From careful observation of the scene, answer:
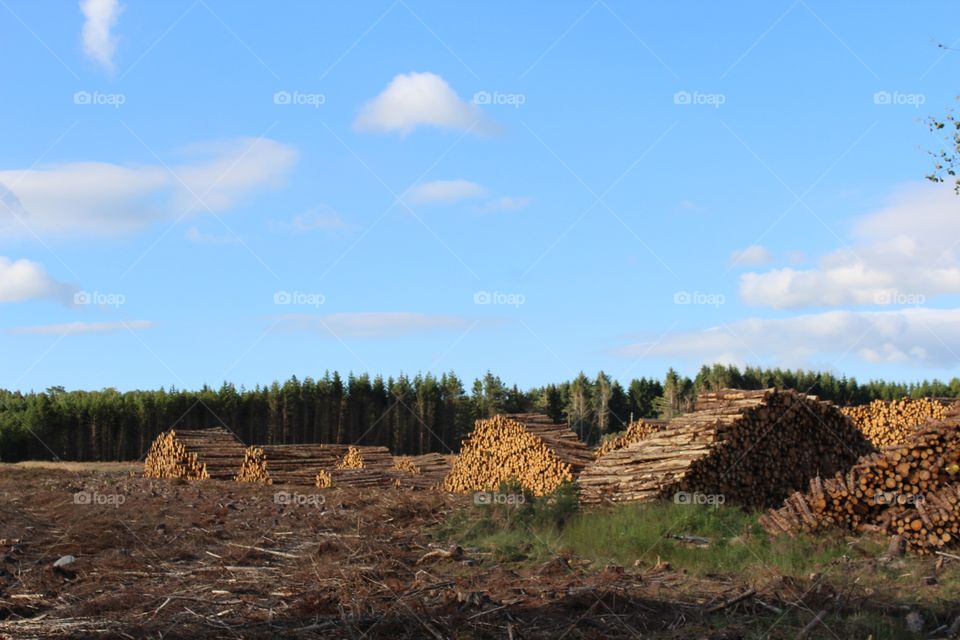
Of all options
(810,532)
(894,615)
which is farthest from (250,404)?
(894,615)

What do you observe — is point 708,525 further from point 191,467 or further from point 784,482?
point 191,467

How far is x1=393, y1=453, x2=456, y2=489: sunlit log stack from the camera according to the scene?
24609mm

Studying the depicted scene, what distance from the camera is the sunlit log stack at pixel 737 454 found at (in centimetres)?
1502

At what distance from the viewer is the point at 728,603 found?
8359 mm

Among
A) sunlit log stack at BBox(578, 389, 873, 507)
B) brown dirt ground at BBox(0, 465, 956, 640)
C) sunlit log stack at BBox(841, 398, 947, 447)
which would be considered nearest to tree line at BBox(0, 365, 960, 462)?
sunlit log stack at BBox(841, 398, 947, 447)

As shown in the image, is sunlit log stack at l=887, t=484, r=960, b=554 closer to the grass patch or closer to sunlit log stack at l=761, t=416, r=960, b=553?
sunlit log stack at l=761, t=416, r=960, b=553

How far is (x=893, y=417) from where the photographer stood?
103ft

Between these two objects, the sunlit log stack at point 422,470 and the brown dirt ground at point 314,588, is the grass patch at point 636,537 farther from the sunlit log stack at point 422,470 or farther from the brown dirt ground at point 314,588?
the sunlit log stack at point 422,470

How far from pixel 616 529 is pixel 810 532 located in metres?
2.77

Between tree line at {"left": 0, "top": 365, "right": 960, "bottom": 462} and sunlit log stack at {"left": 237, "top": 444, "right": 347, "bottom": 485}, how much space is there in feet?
58.4

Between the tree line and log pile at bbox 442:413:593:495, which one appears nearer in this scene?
log pile at bbox 442:413:593:495

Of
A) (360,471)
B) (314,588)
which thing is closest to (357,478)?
(360,471)

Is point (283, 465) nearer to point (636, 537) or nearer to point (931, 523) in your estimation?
point (636, 537)

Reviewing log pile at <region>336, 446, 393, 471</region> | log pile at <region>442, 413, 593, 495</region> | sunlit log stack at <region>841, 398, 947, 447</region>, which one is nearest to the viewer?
log pile at <region>442, 413, 593, 495</region>
